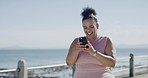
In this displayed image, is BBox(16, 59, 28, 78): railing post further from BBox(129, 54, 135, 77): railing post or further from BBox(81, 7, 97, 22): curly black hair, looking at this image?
BBox(129, 54, 135, 77): railing post

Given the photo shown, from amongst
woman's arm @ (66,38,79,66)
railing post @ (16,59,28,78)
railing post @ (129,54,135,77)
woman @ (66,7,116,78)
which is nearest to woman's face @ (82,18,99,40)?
woman @ (66,7,116,78)

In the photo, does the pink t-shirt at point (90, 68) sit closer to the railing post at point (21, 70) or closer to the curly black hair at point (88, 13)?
the curly black hair at point (88, 13)

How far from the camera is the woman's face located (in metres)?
3.14

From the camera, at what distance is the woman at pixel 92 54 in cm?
309

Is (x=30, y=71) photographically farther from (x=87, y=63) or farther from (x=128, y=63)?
(x=128, y=63)

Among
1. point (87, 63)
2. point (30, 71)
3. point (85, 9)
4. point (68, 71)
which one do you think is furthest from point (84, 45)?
point (68, 71)

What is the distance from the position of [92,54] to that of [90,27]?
10.3 inches

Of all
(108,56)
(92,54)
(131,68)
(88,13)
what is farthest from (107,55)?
(131,68)

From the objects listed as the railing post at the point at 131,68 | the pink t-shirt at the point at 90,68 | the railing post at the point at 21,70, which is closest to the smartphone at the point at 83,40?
the pink t-shirt at the point at 90,68

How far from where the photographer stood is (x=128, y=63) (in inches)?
523

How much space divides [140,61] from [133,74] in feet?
5.38

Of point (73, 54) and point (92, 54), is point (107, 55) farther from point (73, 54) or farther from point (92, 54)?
point (73, 54)

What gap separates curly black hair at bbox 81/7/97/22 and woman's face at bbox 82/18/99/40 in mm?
38

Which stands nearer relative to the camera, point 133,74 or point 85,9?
point 85,9
